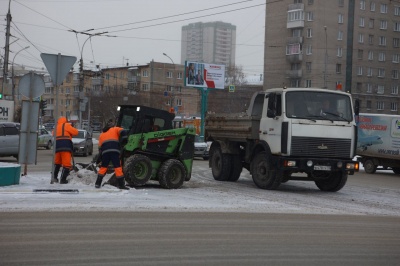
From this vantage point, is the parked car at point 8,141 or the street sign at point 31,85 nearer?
the street sign at point 31,85

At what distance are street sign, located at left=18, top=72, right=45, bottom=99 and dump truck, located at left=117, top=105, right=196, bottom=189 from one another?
240 cm

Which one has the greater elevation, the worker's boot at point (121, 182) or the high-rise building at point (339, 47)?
the high-rise building at point (339, 47)

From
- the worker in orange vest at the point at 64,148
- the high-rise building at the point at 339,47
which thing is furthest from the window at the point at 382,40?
the worker in orange vest at the point at 64,148

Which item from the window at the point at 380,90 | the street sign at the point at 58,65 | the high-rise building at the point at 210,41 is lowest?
the street sign at the point at 58,65

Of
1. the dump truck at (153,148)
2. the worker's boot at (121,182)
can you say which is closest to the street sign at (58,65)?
the dump truck at (153,148)

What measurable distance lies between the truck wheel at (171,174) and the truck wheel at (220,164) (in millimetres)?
3432

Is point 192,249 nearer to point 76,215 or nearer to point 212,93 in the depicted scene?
point 76,215

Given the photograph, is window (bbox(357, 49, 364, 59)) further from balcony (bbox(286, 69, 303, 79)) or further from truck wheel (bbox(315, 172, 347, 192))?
truck wheel (bbox(315, 172, 347, 192))

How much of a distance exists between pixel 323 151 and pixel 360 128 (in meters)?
13.9

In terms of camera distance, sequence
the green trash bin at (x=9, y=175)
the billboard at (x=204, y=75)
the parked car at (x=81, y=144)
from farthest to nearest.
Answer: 1. the billboard at (x=204, y=75)
2. the parked car at (x=81, y=144)
3. the green trash bin at (x=9, y=175)

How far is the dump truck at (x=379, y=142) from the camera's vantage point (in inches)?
1050

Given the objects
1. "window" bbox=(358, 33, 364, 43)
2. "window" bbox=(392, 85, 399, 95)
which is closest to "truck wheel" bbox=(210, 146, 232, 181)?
"window" bbox=(358, 33, 364, 43)

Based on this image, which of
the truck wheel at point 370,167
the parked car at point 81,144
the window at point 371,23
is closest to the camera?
the truck wheel at point 370,167

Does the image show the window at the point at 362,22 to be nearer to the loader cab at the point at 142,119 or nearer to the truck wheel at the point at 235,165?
the truck wheel at the point at 235,165
